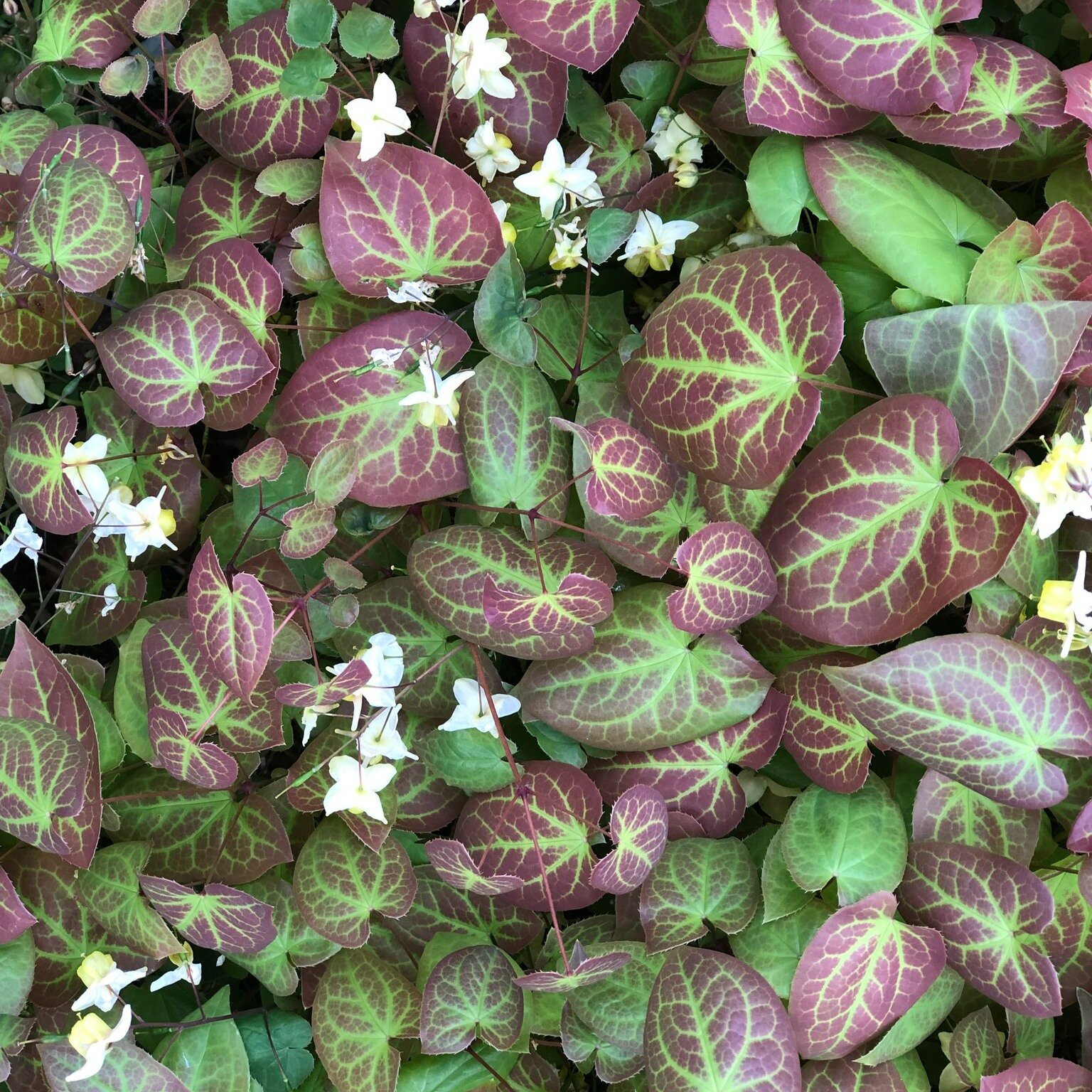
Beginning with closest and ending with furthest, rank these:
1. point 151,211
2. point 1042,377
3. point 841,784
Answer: point 1042,377, point 841,784, point 151,211

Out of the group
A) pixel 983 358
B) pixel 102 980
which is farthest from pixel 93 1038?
pixel 983 358

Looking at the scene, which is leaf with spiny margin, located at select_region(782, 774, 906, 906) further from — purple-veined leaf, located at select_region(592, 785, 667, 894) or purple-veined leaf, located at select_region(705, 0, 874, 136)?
purple-veined leaf, located at select_region(705, 0, 874, 136)

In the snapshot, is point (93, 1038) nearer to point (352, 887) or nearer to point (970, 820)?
point (352, 887)

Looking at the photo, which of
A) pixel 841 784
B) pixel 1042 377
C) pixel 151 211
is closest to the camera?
pixel 1042 377

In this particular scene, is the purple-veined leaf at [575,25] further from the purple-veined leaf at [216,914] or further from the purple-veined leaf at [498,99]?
the purple-veined leaf at [216,914]

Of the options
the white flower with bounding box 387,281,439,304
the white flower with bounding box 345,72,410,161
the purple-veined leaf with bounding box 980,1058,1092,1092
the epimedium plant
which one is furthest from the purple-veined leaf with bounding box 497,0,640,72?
the purple-veined leaf with bounding box 980,1058,1092,1092

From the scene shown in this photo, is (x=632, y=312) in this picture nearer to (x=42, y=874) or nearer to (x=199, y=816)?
(x=199, y=816)

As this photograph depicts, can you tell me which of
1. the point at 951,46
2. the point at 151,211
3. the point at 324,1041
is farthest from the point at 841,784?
the point at 151,211
